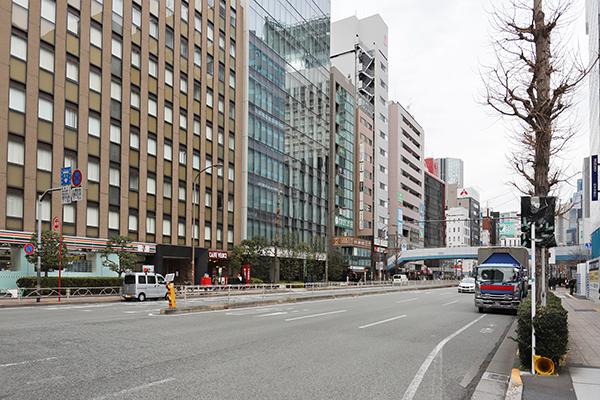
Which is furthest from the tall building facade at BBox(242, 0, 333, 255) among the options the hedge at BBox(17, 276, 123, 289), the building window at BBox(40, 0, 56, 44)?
the building window at BBox(40, 0, 56, 44)

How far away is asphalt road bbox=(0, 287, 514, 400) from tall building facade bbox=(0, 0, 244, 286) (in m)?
15.6

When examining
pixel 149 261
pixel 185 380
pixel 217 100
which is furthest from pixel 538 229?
pixel 217 100

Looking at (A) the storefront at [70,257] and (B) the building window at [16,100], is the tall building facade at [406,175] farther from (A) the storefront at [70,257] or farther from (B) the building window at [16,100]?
(B) the building window at [16,100]

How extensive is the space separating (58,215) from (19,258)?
4.10 meters

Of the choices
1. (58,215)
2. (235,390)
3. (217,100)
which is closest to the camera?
(235,390)

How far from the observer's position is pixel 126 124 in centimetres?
4131

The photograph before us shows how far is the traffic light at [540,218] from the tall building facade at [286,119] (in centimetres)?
4399

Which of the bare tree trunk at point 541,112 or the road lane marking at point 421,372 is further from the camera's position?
the bare tree trunk at point 541,112

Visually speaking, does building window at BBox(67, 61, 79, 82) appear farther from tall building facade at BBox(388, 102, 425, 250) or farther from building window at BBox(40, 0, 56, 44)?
tall building facade at BBox(388, 102, 425, 250)

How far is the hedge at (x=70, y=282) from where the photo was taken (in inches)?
1186

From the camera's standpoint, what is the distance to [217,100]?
53156mm

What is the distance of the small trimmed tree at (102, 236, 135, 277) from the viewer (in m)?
36.3

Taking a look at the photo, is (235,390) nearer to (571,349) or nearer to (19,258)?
(571,349)

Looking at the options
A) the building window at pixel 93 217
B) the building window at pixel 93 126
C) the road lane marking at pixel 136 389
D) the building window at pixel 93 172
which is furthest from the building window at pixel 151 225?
the road lane marking at pixel 136 389
